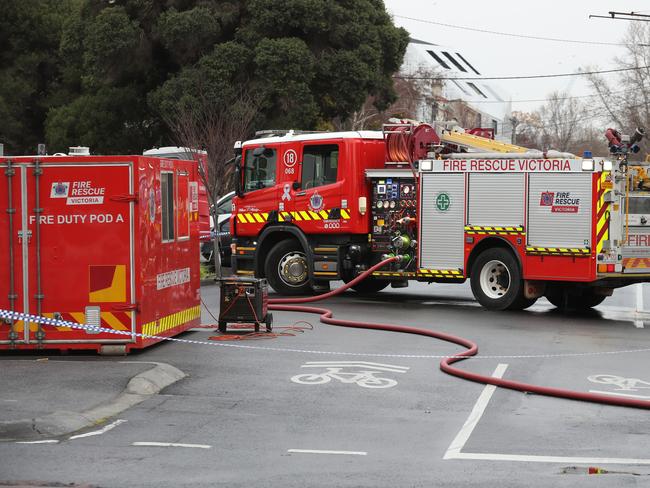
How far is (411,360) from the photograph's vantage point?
12.4m

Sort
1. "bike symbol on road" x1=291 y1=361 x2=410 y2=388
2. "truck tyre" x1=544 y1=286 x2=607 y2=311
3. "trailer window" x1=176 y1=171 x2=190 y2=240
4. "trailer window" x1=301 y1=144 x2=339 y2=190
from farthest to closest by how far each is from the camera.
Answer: "trailer window" x1=301 y1=144 x2=339 y2=190, "truck tyre" x1=544 y1=286 x2=607 y2=311, "trailer window" x1=176 y1=171 x2=190 y2=240, "bike symbol on road" x1=291 y1=361 x2=410 y2=388

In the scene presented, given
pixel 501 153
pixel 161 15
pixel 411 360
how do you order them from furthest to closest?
pixel 161 15, pixel 501 153, pixel 411 360

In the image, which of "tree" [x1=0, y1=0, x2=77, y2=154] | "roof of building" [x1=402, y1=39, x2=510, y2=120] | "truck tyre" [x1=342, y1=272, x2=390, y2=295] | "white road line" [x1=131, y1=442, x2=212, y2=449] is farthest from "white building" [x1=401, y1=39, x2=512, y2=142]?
"white road line" [x1=131, y1=442, x2=212, y2=449]

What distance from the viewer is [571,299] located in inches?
731

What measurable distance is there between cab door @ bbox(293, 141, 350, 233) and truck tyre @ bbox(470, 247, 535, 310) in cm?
270

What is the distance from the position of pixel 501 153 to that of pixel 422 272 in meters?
2.38

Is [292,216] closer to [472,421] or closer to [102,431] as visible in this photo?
[472,421]

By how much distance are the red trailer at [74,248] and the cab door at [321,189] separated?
21.9 feet

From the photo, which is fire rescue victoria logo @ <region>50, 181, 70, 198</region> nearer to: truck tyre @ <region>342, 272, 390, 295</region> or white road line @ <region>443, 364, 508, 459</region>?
white road line @ <region>443, 364, 508, 459</region>

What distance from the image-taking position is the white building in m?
71.9

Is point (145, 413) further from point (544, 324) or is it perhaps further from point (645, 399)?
point (544, 324)

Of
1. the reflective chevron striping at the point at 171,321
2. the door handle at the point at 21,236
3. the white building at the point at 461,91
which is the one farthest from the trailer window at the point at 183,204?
the white building at the point at 461,91

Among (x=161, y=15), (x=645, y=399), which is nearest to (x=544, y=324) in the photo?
(x=645, y=399)

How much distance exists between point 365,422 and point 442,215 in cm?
907
